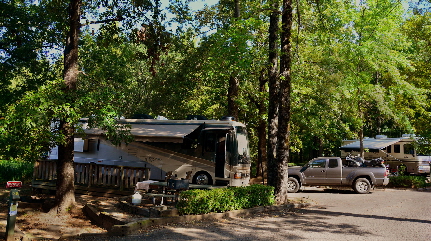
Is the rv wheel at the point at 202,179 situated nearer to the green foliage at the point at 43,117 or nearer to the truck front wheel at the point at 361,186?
the green foliage at the point at 43,117

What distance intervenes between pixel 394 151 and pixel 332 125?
14.6 ft

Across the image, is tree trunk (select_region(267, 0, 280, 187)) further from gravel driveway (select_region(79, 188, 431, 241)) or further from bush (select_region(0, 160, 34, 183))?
bush (select_region(0, 160, 34, 183))

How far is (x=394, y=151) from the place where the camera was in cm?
2595

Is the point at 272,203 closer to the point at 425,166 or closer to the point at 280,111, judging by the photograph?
the point at 280,111

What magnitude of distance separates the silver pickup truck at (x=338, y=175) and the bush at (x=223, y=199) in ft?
18.3

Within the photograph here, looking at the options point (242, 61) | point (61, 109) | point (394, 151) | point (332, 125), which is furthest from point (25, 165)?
point (394, 151)

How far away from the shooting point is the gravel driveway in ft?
27.2

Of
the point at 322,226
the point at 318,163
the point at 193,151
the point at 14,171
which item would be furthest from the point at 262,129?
the point at 14,171

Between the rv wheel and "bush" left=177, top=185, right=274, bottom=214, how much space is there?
3.72 metres

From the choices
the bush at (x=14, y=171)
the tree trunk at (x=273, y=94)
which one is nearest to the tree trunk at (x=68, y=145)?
the tree trunk at (x=273, y=94)

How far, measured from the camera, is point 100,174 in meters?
14.2

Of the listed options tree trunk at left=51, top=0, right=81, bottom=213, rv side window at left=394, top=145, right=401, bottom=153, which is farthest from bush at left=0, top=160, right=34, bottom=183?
rv side window at left=394, top=145, right=401, bottom=153

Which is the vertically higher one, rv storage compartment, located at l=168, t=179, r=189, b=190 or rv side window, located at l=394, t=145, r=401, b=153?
rv side window, located at l=394, t=145, r=401, b=153

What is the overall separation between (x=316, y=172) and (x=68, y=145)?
35.5 ft
